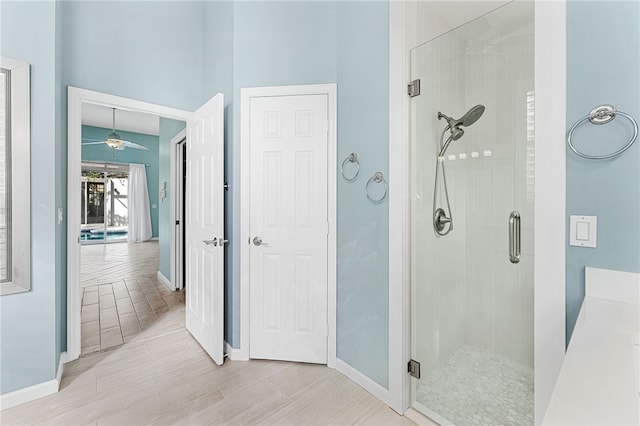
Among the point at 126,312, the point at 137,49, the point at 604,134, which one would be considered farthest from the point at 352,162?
the point at 126,312

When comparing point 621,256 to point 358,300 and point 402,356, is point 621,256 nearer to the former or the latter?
point 402,356

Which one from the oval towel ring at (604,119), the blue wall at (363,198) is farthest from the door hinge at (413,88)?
the oval towel ring at (604,119)

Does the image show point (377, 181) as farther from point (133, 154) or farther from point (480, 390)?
point (133, 154)

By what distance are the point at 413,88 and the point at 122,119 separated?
698 cm

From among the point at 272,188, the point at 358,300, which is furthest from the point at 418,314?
the point at 272,188

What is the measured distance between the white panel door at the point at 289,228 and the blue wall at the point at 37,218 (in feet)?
4.09

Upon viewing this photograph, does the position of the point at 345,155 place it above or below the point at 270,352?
above

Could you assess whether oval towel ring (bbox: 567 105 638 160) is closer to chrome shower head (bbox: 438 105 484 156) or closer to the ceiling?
chrome shower head (bbox: 438 105 484 156)

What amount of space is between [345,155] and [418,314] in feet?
3.81

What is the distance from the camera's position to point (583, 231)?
1.12 meters

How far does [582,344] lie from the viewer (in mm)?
A: 722

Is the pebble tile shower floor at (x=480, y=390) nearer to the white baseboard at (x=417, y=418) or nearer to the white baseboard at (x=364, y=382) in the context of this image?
the white baseboard at (x=417, y=418)

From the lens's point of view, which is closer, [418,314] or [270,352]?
[418,314]

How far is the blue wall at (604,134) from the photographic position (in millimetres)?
1027
